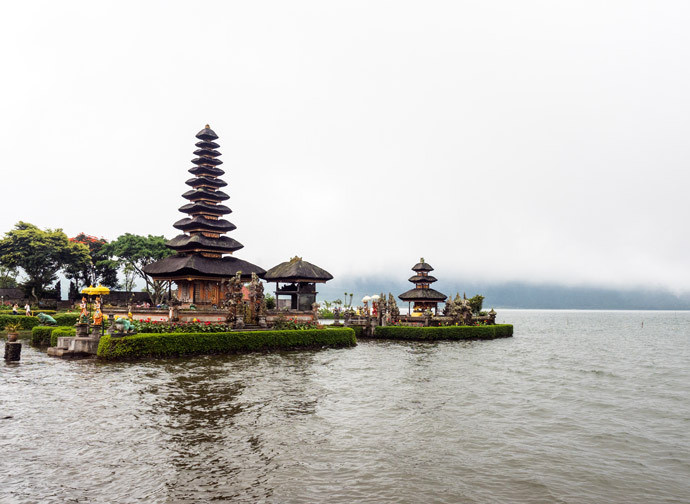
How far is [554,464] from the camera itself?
12.2 metres

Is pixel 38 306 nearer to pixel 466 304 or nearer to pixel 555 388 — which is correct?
pixel 466 304

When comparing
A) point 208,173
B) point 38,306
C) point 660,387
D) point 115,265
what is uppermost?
point 208,173

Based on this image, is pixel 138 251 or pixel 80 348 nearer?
pixel 80 348

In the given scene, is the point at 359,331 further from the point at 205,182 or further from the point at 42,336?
the point at 42,336

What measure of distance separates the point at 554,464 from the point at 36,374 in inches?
928

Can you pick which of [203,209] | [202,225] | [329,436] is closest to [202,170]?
[203,209]

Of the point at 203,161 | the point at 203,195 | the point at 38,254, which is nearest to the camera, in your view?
the point at 203,195

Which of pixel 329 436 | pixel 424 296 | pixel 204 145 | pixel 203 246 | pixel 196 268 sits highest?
pixel 204 145

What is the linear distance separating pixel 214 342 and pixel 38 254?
44453 millimetres

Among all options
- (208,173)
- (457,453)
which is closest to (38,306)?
(208,173)

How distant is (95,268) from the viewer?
74.5m

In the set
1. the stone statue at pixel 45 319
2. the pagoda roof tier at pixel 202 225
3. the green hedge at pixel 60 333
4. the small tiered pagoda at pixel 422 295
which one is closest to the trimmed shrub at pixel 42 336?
the green hedge at pixel 60 333

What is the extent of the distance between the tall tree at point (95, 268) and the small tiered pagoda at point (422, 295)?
44299 millimetres

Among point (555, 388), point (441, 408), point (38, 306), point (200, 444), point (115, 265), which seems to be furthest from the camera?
point (115, 265)
